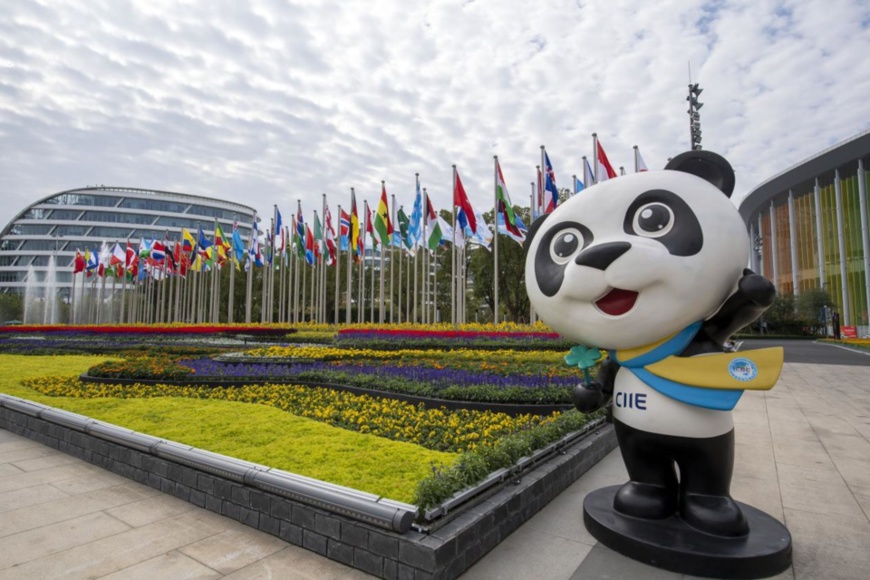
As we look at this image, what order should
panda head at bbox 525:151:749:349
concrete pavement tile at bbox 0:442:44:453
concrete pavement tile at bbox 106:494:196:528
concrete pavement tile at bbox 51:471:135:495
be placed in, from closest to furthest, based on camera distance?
panda head at bbox 525:151:749:349
concrete pavement tile at bbox 106:494:196:528
concrete pavement tile at bbox 51:471:135:495
concrete pavement tile at bbox 0:442:44:453

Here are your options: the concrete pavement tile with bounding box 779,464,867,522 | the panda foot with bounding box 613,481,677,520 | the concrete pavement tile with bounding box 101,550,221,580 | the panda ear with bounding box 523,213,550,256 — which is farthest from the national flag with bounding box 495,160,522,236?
the concrete pavement tile with bounding box 101,550,221,580

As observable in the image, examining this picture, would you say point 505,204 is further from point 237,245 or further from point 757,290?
point 237,245

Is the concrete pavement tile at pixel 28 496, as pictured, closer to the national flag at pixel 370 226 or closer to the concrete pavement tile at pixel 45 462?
the concrete pavement tile at pixel 45 462

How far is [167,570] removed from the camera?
3.36 meters

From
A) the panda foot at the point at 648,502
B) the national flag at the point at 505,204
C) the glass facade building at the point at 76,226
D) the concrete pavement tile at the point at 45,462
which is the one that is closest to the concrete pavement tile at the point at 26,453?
the concrete pavement tile at the point at 45,462

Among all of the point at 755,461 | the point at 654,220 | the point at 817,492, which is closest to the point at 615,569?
the point at 654,220

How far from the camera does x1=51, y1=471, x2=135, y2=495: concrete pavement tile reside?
16.3 feet

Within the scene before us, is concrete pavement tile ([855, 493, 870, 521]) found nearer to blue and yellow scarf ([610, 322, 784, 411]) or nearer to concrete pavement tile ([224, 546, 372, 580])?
blue and yellow scarf ([610, 322, 784, 411])

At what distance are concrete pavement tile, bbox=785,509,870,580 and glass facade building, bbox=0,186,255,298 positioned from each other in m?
81.8

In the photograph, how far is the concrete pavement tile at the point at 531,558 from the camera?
334cm

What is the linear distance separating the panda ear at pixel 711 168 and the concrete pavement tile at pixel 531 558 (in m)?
2.96

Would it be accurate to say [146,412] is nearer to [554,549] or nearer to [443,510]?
[443,510]

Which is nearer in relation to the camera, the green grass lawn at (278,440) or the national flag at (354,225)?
the green grass lawn at (278,440)

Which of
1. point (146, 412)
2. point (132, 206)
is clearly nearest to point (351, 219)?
point (146, 412)
